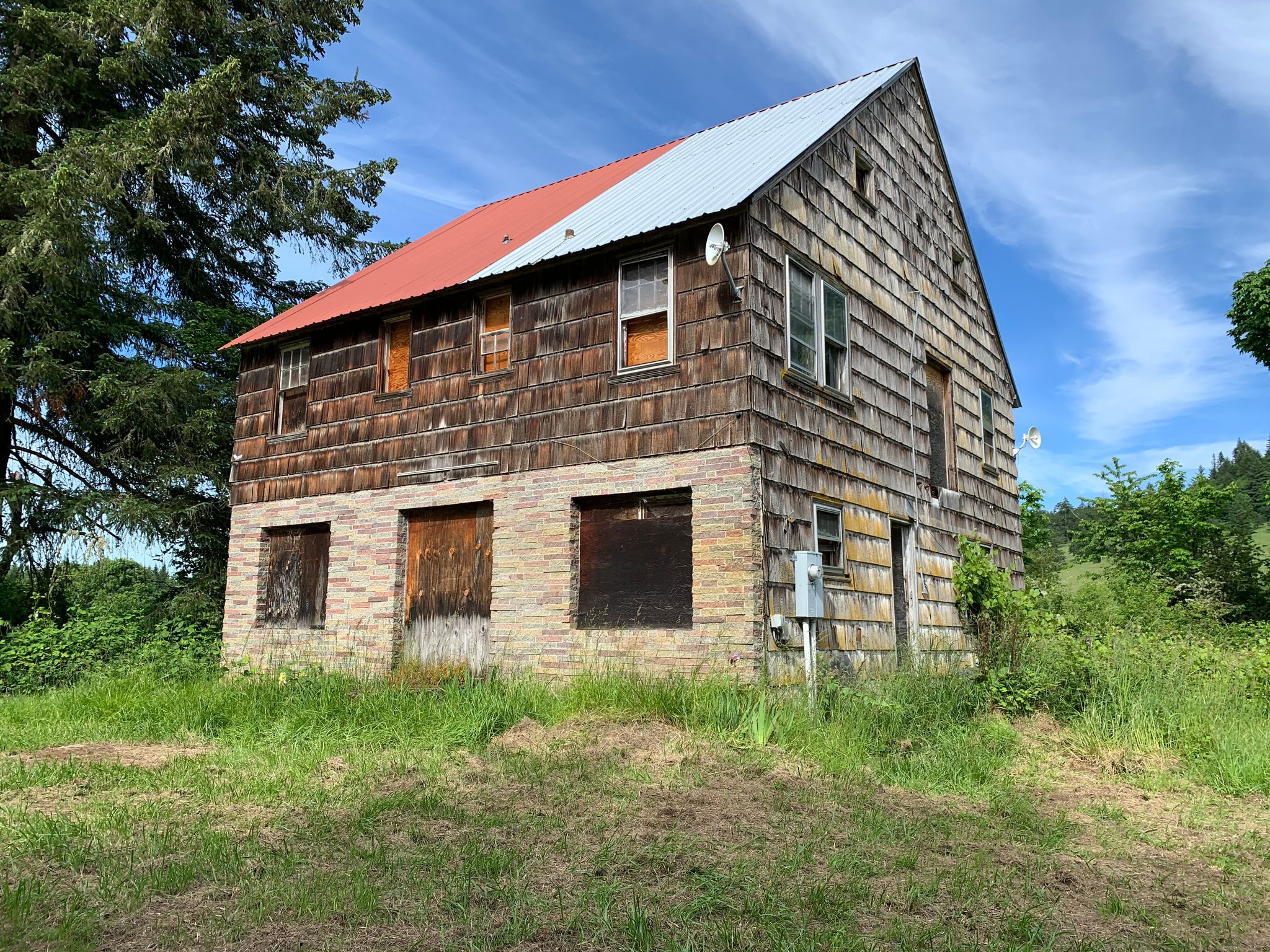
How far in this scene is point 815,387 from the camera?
12117 millimetres

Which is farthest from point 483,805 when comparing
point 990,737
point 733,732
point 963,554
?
point 963,554

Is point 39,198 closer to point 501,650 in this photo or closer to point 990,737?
point 501,650

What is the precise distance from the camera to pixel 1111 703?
10555 mm

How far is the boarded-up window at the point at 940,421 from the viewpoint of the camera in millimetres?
16125

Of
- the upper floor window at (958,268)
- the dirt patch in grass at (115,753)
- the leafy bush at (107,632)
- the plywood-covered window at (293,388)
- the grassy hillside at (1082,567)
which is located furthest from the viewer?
the grassy hillside at (1082,567)

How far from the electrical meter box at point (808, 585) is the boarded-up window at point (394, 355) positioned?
6.94 metres

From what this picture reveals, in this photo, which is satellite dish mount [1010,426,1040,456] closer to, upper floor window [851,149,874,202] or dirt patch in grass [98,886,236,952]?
upper floor window [851,149,874,202]

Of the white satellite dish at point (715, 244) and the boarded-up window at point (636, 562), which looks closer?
the white satellite dish at point (715, 244)

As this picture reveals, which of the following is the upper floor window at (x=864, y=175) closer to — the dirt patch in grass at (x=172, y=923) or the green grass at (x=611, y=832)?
the green grass at (x=611, y=832)

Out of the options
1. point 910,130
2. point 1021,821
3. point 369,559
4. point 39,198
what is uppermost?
point 910,130

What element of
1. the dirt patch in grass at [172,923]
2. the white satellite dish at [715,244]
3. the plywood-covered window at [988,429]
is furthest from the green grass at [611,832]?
the plywood-covered window at [988,429]

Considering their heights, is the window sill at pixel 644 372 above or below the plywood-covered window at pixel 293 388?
below

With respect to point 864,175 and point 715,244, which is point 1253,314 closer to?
point 864,175

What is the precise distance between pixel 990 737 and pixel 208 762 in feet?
25.1
